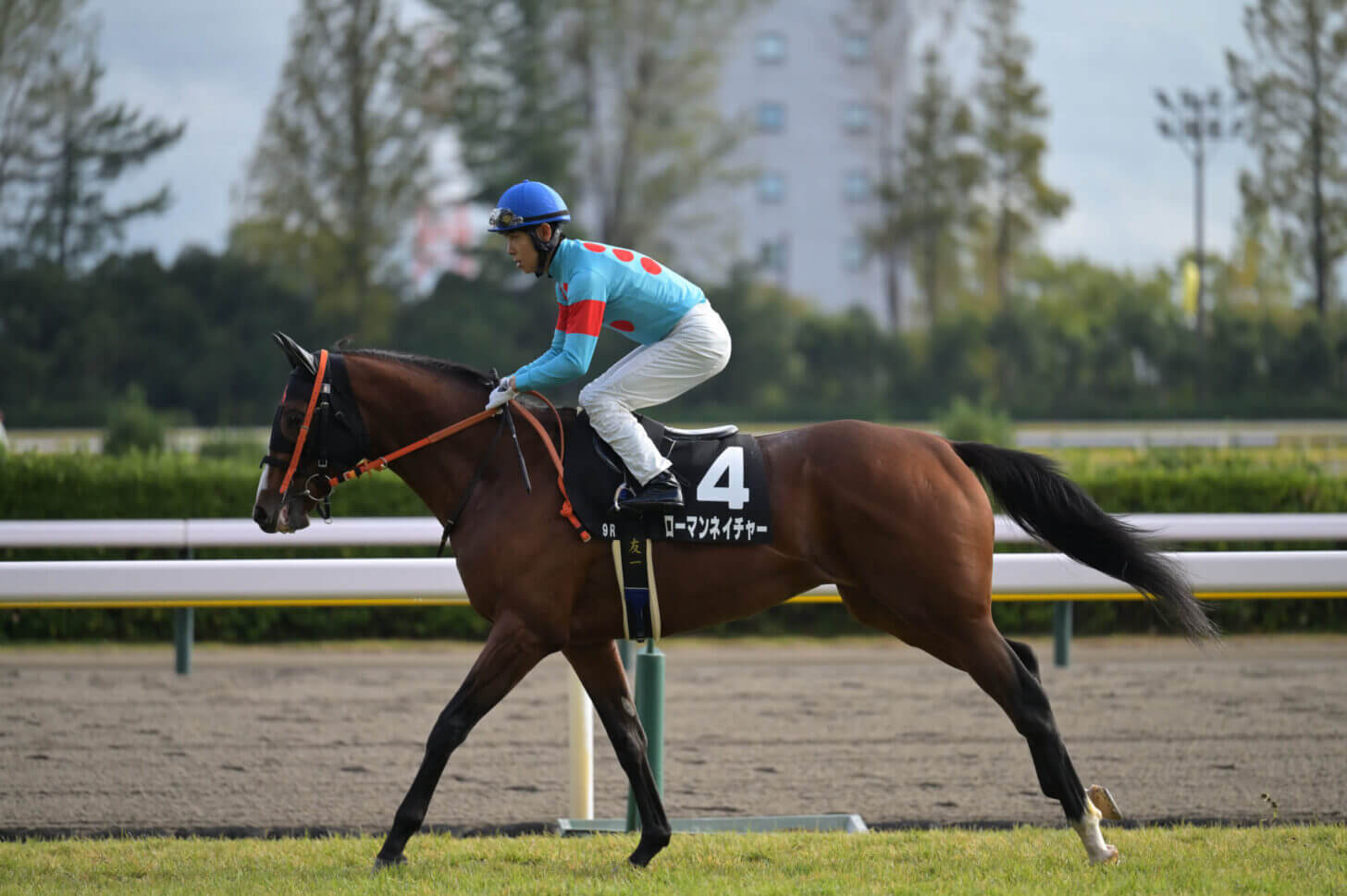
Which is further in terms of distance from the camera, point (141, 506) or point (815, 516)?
point (141, 506)

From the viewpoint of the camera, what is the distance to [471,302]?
32.6 m

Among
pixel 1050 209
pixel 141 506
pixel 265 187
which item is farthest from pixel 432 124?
pixel 141 506

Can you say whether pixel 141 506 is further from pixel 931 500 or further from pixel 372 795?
pixel 931 500

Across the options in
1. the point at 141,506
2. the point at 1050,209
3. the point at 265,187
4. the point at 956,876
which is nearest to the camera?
the point at 956,876

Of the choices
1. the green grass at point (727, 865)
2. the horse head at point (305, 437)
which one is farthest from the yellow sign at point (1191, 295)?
the horse head at point (305, 437)

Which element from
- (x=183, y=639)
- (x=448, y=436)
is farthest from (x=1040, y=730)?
(x=183, y=639)

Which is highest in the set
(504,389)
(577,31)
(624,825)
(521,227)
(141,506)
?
(577,31)

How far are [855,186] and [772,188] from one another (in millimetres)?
2710

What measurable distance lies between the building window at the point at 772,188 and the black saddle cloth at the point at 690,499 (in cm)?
4152

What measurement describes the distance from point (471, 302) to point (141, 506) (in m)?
23.7

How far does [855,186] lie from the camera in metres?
45.4

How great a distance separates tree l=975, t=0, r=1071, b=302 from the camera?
36406 mm

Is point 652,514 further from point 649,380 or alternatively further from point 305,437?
point 305,437

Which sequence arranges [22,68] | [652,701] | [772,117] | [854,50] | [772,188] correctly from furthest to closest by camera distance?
1. [772,117]
2. [772,188]
3. [854,50]
4. [22,68]
5. [652,701]
